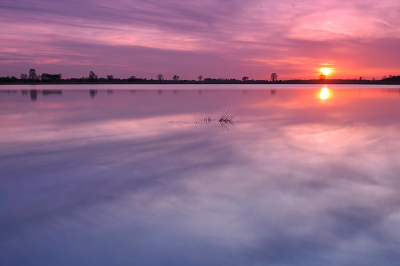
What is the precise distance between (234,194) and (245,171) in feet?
4.98

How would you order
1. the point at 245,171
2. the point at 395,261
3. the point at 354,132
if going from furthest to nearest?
the point at 354,132
the point at 245,171
the point at 395,261

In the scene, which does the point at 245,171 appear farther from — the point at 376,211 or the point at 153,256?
the point at 153,256

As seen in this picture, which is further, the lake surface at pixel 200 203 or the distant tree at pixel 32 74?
the distant tree at pixel 32 74

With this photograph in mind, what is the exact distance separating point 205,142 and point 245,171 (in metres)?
3.52

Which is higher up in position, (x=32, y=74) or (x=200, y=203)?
(x=32, y=74)

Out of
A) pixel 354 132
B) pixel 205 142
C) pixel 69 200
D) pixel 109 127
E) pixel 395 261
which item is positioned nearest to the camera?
pixel 395 261

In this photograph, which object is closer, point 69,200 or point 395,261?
point 395,261

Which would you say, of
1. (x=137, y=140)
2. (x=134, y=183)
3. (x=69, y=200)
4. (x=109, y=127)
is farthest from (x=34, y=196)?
(x=109, y=127)

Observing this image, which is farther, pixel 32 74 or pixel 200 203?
pixel 32 74

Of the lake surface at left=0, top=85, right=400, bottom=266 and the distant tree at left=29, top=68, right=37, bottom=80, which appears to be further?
the distant tree at left=29, top=68, right=37, bottom=80

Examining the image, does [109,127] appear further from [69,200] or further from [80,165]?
[69,200]

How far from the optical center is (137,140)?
1045cm

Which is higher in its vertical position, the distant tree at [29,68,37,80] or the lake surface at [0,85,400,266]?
the distant tree at [29,68,37,80]

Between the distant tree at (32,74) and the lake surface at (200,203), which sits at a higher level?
the distant tree at (32,74)
